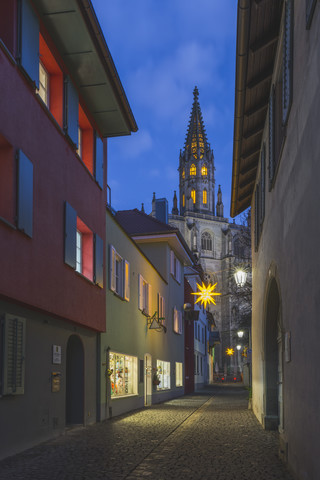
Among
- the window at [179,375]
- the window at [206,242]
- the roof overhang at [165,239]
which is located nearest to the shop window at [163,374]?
the window at [179,375]

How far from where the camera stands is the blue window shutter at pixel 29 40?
10.2 metres

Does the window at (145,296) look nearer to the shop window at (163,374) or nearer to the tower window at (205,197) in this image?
the shop window at (163,374)

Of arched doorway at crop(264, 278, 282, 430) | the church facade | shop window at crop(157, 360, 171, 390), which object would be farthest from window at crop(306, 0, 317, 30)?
the church facade

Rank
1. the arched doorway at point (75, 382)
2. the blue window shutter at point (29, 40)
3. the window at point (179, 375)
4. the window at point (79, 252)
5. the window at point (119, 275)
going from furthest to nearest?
the window at point (179, 375), the window at point (119, 275), the arched doorway at point (75, 382), the window at point (79, 252), the blue window shutter at point (29, 40)

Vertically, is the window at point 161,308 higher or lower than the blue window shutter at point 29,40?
lower

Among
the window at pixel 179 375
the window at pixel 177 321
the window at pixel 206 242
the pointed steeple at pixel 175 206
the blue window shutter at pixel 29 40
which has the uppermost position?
the pointed steeple at pixel 175 206

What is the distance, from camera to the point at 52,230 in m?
11.8

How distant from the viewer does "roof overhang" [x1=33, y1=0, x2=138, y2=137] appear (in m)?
11.3

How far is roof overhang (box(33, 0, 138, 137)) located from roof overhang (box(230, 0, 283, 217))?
305 cm

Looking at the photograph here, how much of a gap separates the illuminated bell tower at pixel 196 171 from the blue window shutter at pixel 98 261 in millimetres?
101299

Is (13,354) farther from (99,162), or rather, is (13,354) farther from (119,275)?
(119,275)

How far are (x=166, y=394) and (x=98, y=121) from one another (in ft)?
52.2

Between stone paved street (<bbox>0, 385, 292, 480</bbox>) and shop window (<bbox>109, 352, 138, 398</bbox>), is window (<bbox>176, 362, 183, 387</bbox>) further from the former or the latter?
stone paved street (<bbox>0, 385, 292, 480</bbox>)

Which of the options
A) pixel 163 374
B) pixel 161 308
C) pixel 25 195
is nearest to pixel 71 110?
pixel 25 195
